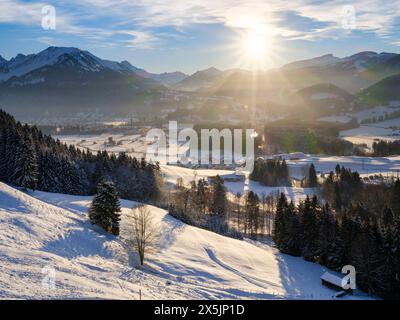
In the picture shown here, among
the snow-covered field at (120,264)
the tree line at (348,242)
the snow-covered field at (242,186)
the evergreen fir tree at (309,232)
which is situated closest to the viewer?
the snow-covered field at (120,264)

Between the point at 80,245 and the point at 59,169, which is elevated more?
the point at 59,169

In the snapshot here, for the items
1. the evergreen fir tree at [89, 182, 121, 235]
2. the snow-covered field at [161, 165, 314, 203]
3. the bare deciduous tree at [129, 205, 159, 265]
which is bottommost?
the snow-covered field at [161, 165, 314, 203]

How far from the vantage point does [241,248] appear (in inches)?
1813

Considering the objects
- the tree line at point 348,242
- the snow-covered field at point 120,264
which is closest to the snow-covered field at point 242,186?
the tree line at point 348,242

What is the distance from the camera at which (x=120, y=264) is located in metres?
30.3

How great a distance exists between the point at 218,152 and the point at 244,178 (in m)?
59.9

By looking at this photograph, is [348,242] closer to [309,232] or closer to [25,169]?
[309,232]

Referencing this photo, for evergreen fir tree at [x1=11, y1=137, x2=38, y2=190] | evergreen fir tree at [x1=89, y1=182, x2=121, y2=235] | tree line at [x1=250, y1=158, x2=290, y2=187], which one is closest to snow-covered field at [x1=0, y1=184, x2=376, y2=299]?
evergreen fir tree at [x1=89, y1=182, x2=121, y2=235]

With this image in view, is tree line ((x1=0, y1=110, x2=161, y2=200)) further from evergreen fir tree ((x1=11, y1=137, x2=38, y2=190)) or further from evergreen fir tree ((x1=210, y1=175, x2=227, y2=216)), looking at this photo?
evergreen fir tree ((x1=210, y1=175, x2=227, y2=216))

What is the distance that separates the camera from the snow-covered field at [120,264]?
22.1m

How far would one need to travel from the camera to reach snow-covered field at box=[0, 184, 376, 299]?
2207 centimetres

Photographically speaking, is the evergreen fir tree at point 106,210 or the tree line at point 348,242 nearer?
the evergreen fir tree at point 106,210

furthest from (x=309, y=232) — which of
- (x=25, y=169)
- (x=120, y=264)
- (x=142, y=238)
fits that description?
(x=25, y=169)

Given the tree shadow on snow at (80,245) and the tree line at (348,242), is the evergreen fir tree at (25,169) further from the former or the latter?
the tree line at (348,242)
